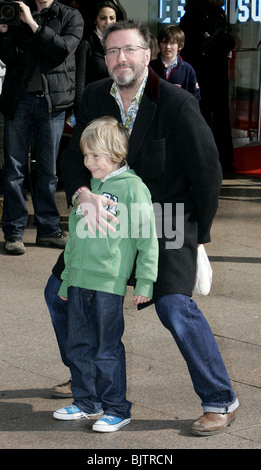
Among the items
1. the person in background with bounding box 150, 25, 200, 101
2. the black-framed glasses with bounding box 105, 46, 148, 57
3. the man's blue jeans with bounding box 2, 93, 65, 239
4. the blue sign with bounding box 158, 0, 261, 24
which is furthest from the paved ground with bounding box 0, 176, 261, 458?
the blue sign with bounding box 158, 0, 261, 24

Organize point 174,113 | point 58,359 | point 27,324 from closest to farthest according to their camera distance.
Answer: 1. point 174,113
2. point 58,359
3. point 27,324

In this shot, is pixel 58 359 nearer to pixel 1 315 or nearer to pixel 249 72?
pixel 1 315

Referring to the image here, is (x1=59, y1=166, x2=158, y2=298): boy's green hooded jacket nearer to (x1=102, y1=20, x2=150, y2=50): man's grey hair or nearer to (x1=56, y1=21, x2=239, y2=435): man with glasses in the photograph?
(x1=56, y1=21, x2=239, y2=435): man with glasses

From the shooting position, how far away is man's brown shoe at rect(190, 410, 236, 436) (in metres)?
4.00

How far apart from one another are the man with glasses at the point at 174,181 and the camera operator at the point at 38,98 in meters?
3.04

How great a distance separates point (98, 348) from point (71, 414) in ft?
1.18

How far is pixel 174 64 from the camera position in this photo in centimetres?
876

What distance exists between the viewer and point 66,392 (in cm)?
443

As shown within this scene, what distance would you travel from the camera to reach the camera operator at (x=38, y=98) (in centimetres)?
706

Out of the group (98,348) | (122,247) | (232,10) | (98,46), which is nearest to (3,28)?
(98,46)

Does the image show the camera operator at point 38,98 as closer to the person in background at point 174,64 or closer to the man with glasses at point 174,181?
the person in background at point 174,64

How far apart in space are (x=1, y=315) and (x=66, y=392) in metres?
1.37

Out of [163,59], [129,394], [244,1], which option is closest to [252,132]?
[244,1]

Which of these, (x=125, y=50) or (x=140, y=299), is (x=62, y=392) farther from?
(x=125, y=50)
